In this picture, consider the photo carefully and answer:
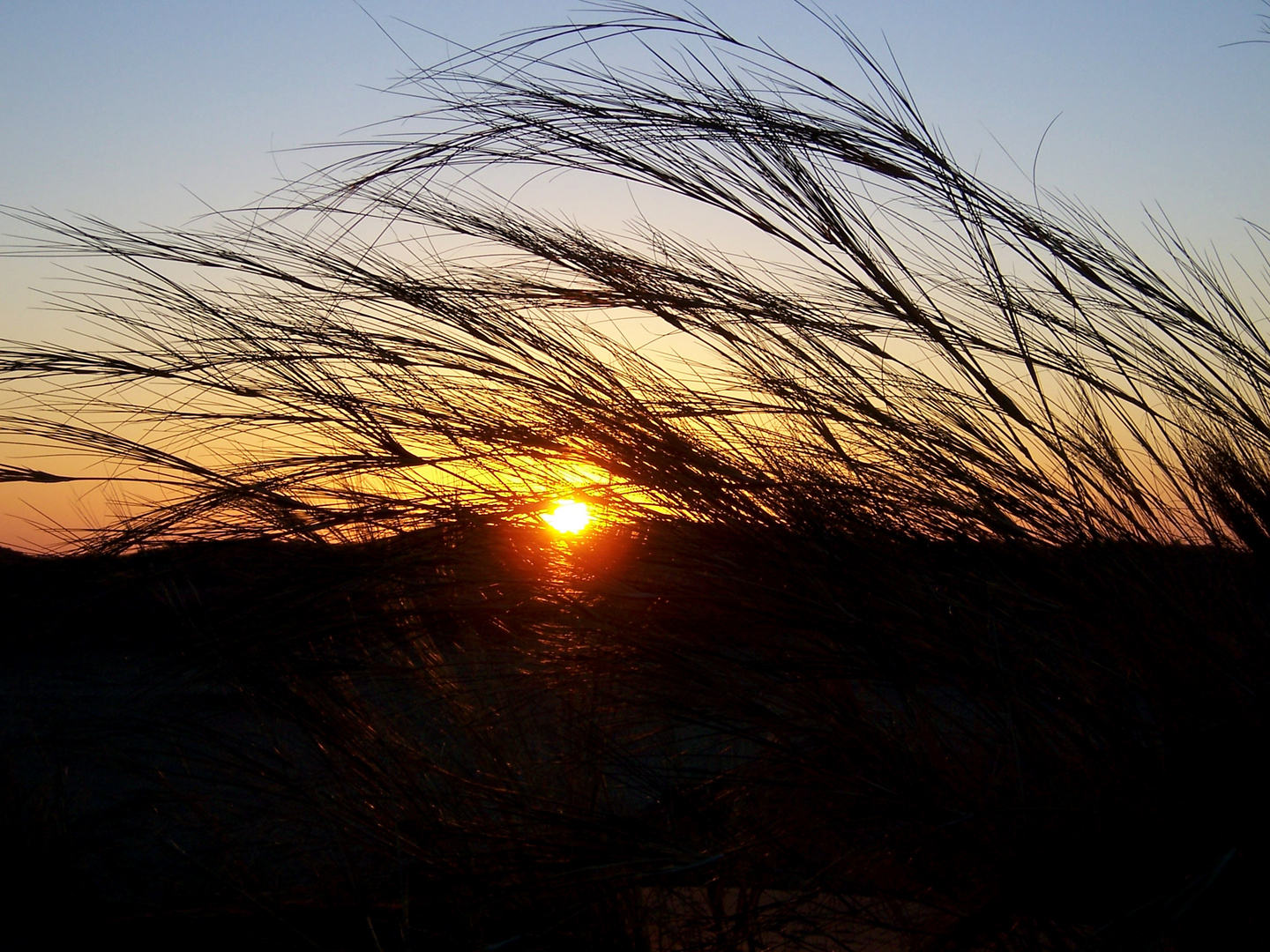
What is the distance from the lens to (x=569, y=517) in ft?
3.11

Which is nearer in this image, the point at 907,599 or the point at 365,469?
the point at 907,599

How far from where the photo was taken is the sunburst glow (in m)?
0.94

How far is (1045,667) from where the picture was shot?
0.84 metres

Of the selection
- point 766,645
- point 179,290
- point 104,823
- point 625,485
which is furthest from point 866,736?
point 104,823

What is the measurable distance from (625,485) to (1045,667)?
428mm

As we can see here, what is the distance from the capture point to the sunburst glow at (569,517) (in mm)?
939

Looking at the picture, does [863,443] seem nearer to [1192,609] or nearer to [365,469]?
[1192,609]

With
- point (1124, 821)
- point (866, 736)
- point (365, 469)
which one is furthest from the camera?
point (365, 469)

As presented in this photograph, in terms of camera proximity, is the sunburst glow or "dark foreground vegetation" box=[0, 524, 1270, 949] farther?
the sunburst glow

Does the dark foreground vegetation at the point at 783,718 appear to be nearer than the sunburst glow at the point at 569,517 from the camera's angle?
Yes

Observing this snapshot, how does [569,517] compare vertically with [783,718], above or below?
above

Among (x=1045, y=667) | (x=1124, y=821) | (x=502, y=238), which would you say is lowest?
(x=1124, y=821)

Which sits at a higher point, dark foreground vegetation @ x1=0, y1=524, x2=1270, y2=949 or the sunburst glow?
the sunburst glow

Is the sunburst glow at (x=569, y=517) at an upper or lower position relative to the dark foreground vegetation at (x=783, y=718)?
upper
